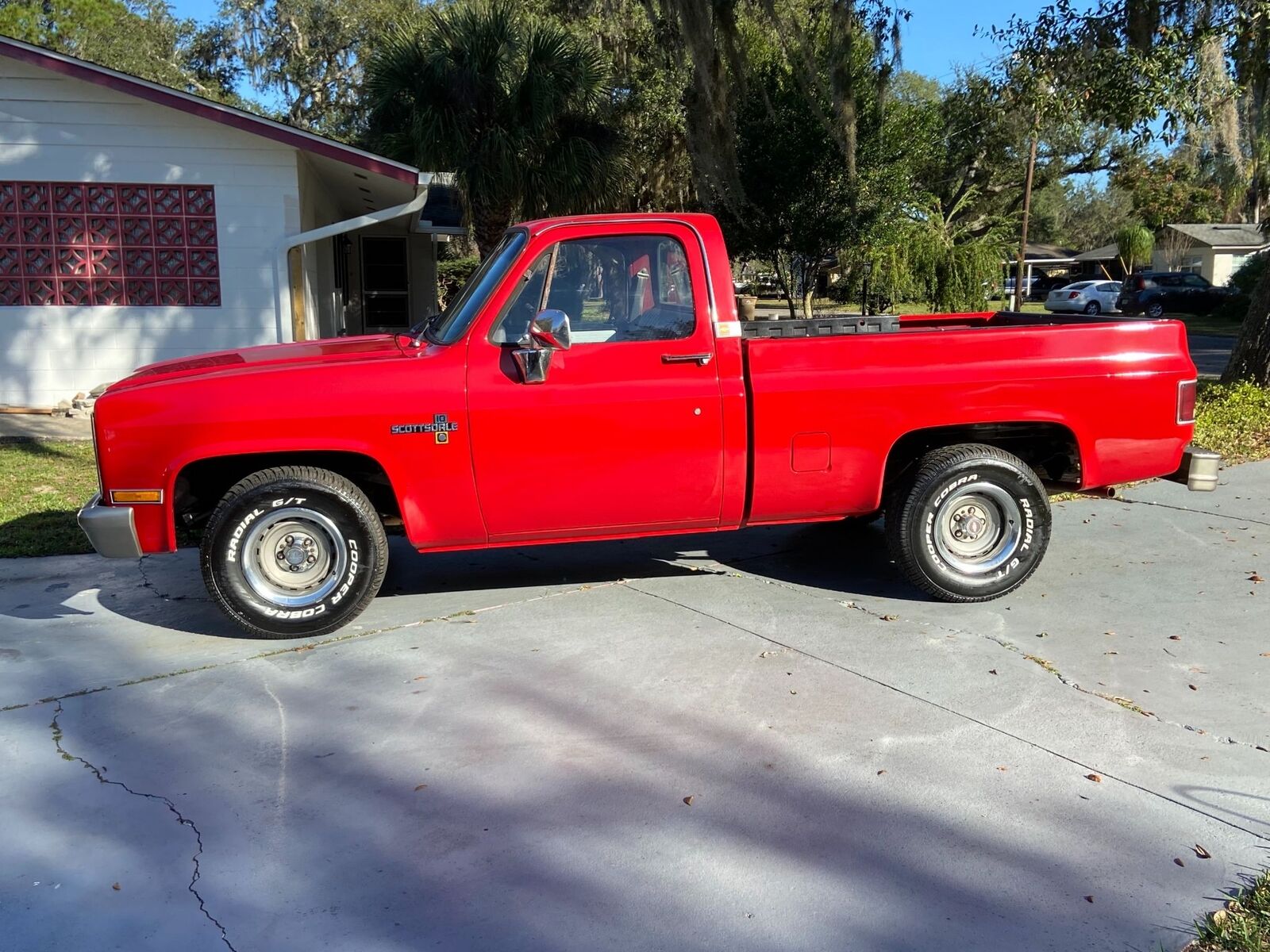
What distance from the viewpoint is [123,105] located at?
12547 millimetres

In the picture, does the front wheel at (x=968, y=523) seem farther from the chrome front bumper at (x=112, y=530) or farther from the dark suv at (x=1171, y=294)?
the dark suv at (x=1171, y=294)

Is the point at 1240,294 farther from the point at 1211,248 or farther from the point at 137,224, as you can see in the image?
the point at 137,224

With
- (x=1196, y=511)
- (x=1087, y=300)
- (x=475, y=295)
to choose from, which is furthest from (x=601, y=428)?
(x=1087, y=300)

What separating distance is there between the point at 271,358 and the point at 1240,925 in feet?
15.3

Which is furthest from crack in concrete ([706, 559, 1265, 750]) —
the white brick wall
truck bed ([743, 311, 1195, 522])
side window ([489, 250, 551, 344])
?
the white brick wall

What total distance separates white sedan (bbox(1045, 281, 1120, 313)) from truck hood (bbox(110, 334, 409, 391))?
3802 centimetres

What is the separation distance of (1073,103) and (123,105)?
10.4 meters

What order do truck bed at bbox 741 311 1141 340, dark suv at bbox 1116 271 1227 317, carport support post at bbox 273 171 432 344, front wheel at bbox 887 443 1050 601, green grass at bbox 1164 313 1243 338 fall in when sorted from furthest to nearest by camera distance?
dark suv at bbox 1116 271 1227 317 → green grass at bbox 1164 313 1243 338 → carport support post at bbox 273 171 432 344 → truck bed at bbox 741 311 1141 340 → front wheel at bbox 887 443 1050 601

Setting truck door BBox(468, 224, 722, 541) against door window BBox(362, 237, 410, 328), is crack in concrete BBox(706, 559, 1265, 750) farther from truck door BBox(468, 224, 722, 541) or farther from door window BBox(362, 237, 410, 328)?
door window BBox(362, 237, 410, 328)

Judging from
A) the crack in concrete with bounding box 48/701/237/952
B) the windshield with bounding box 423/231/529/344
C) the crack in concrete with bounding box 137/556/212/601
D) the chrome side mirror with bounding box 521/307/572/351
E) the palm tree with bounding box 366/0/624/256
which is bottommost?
the crack in concrete with bounding box 48/701/237/952

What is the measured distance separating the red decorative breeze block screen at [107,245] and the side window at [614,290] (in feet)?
29.7

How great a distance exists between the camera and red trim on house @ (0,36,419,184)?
11.9 metres

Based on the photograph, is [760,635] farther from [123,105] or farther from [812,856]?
[123,105]

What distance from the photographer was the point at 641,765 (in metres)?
4.09
